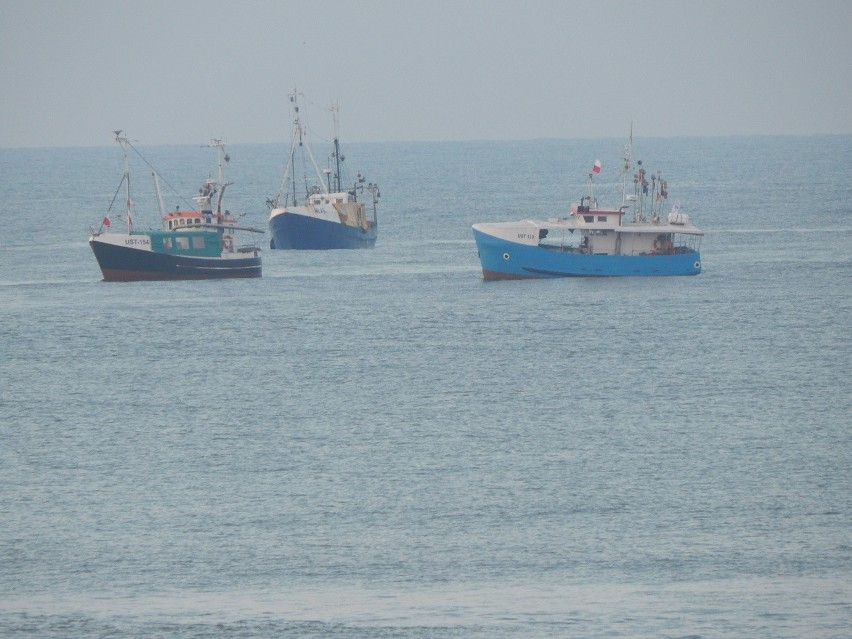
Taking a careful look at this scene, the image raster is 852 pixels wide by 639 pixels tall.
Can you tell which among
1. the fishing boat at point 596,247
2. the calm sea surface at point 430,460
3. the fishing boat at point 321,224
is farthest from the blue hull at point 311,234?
the fishing boat at point 596,247

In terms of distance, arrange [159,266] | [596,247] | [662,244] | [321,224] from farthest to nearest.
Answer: [321,224] < [159,266] < [596,247] < [662,244]

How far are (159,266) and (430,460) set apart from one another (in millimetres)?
56326

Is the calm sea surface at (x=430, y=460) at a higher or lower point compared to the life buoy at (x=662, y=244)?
lower

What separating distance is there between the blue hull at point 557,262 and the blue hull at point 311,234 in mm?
28241

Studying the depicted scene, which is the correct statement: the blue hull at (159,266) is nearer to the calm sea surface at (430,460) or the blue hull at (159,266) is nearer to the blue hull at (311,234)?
the calm sea surface at (430,460)

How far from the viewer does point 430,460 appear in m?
64.0

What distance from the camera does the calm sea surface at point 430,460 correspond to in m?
48.6

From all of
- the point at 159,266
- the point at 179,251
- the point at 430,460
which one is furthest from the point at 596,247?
the point at 430,460

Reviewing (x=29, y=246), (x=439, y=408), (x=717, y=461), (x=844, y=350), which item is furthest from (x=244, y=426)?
(x=29, y=246)

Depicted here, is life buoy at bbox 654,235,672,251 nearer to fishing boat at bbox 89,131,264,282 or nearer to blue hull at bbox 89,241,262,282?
fishing boat at bbox 89,131,264,282

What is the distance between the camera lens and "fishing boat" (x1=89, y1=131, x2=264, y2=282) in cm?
11506

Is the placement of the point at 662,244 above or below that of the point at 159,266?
above

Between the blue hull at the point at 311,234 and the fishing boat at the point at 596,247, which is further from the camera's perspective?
the blue hull at the point at 311,234

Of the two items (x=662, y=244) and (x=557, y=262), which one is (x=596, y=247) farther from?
(x=662, y=244)
